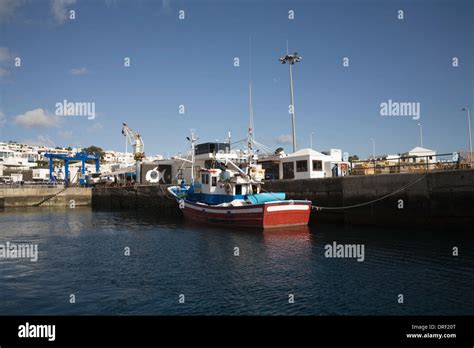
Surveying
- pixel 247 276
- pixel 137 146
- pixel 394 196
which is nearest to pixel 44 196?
pixel 137 146

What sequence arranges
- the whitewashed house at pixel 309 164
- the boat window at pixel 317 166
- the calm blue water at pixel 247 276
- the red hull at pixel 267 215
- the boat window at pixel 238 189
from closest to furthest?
the calm blue water at pixel 247 276, the red hull at pixel 267 215, the boat window at pixel 238 189, the whitewashed house at pixel 309 164, the boat window at pixel 317 166

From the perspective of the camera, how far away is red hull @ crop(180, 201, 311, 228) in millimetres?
29344

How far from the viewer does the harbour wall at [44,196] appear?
6275 cm

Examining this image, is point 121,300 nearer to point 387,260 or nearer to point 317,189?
point 387,260

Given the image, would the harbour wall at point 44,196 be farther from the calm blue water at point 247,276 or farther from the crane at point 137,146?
the calm blue water at point 247,276

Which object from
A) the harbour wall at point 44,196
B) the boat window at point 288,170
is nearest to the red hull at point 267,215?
the boat window at point 288,170

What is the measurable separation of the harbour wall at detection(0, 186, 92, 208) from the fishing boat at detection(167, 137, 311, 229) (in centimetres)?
3431

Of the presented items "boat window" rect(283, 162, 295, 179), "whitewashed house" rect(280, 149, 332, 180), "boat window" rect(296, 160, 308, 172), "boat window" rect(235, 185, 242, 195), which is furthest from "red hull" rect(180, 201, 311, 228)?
"boat window" rect(283, 162, 295, 179)

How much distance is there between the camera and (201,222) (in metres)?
35.6
